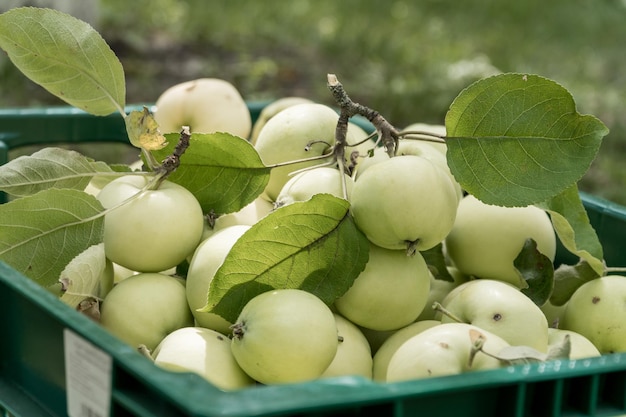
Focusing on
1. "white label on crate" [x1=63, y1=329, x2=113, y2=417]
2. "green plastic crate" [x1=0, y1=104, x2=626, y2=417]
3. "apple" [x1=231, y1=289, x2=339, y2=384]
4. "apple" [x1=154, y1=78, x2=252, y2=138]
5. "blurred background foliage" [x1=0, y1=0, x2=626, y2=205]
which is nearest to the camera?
"green plastic crate" [x1=0, y1=104, x2=626, y2=417]

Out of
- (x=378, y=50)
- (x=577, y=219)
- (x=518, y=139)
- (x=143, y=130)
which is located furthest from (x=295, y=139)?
(x=378, y=50)

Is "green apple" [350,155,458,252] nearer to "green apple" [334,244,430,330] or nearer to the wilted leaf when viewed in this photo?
"green apple" [334,244,430,330]

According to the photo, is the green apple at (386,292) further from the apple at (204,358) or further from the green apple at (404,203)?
the apple at (204,358)

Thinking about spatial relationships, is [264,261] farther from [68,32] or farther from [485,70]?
[485,70]

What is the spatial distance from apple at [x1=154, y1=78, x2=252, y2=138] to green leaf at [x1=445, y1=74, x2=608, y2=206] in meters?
0.62

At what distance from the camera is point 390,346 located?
1109 millimetres

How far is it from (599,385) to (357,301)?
1.10 feet

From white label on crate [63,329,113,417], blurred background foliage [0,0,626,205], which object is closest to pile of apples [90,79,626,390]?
white label on crate [63,329,113,417]

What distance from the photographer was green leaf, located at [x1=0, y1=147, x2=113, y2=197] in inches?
47.7

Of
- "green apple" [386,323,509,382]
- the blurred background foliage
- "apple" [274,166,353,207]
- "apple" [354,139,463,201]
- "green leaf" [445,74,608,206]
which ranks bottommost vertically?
the blurred background foliage

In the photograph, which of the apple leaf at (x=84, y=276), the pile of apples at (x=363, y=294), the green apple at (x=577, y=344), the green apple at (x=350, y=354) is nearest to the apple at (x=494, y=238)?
the pile of apples at (x=363, y=294)

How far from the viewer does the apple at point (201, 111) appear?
65.6 inches

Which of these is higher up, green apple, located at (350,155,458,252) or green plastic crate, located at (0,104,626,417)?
green apple, located at (350,155,458,252)

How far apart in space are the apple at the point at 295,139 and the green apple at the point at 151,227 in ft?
0.55
